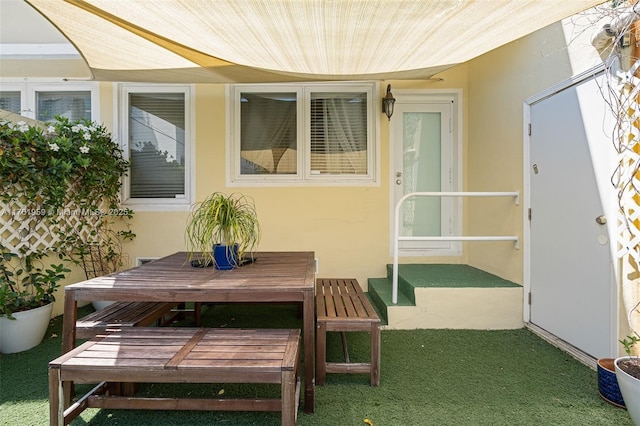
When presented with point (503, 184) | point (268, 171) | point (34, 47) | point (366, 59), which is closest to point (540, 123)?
point (503, 184)

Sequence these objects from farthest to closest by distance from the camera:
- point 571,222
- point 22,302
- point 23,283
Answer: point 23,283
point 22,302
point 571,222

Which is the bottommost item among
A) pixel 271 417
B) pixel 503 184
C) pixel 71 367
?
pixel 271 417

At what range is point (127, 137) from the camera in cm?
418

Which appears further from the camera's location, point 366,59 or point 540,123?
point 540,123

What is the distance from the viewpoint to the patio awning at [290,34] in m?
1.81

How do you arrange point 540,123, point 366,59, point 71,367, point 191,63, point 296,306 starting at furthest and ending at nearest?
point 296,306 → point 540,123 → point 191,63 → point 366,59 → point 71,367

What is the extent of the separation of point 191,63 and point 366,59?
1.53 metres

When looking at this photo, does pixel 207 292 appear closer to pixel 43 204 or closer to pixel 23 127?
pixel 43 204

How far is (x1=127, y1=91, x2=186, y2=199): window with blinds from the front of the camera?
4.23 m

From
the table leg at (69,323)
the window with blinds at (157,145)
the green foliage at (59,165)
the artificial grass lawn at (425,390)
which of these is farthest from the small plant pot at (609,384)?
the green foliage at (59,165)

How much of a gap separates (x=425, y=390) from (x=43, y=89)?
227 inches

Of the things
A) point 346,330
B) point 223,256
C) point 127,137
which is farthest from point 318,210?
point 127,137

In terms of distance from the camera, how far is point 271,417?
6.05 feet

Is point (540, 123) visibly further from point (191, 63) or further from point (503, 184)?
point (191, 63)
